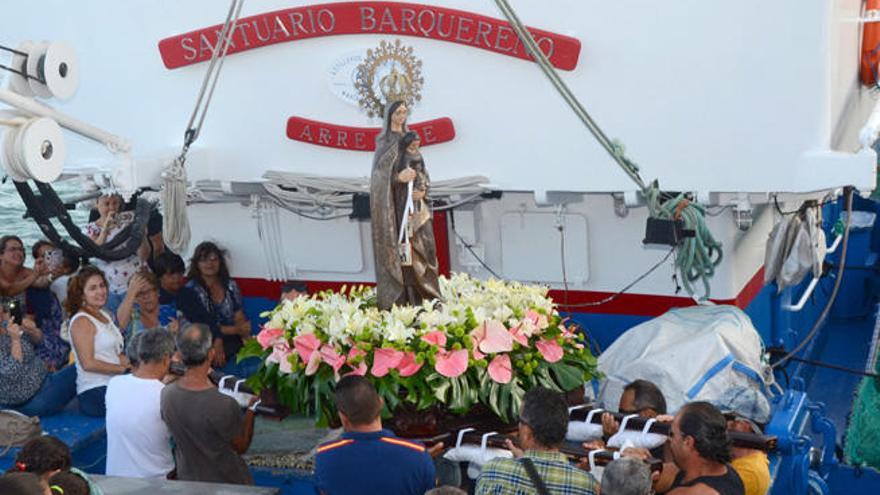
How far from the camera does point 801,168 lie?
683cm

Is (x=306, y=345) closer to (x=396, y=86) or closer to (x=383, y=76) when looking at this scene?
(x=396, y=86)

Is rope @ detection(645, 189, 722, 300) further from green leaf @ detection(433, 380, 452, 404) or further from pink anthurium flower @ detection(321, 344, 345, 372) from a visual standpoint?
pink anthurium flower @ detection(321, 344, 345, 372)

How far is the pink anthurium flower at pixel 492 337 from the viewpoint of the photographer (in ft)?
17.8

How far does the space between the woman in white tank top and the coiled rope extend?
2.78 metres

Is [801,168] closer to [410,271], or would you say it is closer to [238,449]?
[410,271]

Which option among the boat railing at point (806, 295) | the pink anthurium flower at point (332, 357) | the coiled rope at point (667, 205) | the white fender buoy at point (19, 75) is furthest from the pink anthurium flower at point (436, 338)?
the boat railing at point (806, 295)

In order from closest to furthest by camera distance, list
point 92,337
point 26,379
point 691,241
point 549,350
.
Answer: point 549,350, point 92,337, point 26,379, point 691,241

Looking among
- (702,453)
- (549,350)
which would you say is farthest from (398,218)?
(702,453)

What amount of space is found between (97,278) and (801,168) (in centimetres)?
406

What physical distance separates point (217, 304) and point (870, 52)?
578cm

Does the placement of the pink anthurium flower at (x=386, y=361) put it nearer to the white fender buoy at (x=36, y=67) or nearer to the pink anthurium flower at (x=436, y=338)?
the pink anthurium flower at (x=436, y=338)

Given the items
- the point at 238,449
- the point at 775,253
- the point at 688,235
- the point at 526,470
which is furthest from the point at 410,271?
the point at 775,253

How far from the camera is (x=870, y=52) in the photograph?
9922mm

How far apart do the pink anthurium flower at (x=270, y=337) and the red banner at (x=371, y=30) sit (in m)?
2.50
